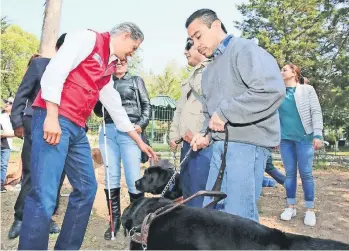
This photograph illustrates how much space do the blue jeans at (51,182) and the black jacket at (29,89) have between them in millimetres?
1184

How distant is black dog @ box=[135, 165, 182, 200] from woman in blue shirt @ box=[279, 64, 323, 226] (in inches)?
60.6

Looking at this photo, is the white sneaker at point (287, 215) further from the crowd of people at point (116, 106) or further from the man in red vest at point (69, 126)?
the man in red vest at point (69, 126)

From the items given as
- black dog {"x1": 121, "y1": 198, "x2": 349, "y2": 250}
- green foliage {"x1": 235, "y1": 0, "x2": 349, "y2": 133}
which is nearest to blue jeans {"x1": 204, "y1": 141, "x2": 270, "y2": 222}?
black dog {"x1": 121, "y1": 198, "x2": 349, "y2": 250}

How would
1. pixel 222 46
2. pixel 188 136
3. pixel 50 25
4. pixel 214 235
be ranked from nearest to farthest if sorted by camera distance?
pixel 214 235, pixel 222 46, pixel 188 136, pixel 50 25

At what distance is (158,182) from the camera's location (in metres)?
4.76

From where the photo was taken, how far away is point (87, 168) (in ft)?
10.4

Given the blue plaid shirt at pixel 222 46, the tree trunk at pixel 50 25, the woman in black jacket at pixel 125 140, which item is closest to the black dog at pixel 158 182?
the woman in black jacket at pixel 125 140

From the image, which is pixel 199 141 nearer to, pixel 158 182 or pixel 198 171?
pixel 198 171

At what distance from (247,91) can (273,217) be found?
3.45 m

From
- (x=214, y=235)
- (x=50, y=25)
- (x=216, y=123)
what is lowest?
(x=214, y=235)

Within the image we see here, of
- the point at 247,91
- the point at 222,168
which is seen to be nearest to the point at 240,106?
the point at 247,91

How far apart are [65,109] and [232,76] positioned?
3.98 ft

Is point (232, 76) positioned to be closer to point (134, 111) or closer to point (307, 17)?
point (134, 111)

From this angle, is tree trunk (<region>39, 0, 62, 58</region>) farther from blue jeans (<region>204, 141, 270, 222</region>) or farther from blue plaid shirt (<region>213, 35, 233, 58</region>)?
blue jeans (<region>204, 141, 270, 222</region>)
